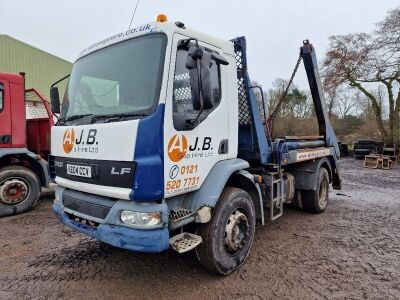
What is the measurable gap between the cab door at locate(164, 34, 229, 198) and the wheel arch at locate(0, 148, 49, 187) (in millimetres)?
4159

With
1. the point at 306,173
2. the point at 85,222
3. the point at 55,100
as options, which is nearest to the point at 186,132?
the point at 85,222

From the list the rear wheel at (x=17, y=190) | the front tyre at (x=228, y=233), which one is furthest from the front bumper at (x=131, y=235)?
the rear wheel at (x=17, y=190)

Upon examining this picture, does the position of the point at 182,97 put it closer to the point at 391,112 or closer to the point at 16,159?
the point at 16,159

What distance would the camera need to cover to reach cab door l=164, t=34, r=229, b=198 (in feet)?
9.11

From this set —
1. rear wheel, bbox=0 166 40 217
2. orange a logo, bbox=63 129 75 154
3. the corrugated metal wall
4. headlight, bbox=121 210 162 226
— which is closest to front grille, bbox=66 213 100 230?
headlight, bbox=121 210 162 226

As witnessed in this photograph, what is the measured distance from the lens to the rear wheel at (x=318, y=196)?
18.6 ft

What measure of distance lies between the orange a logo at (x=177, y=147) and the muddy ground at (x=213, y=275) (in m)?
1.37

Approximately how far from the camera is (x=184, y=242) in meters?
2.93

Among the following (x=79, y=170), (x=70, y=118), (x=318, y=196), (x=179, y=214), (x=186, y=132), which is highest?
(x=70, y=118)

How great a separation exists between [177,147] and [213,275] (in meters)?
1.53

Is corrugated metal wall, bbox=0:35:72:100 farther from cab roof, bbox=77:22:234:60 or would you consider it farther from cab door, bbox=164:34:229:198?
cab door, bbox=164:34:229:198

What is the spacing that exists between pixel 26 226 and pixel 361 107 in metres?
28.4

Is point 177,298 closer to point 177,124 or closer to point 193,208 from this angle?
point 193,208

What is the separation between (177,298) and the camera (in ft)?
9.75
